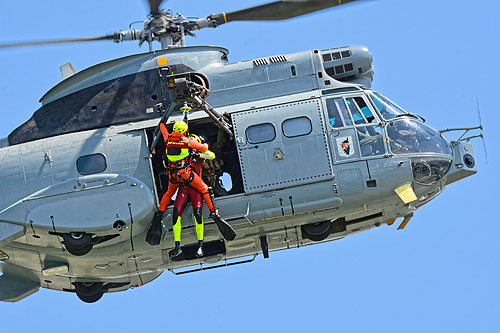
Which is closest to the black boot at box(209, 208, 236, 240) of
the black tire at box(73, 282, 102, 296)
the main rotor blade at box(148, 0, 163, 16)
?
the black tire at box(73, 282, 102, 296)

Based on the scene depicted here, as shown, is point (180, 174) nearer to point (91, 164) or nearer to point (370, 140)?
point (91, 164)

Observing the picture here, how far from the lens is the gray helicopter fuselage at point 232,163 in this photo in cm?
1809

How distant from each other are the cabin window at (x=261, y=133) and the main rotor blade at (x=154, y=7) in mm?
2939

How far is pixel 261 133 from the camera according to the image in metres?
18.2

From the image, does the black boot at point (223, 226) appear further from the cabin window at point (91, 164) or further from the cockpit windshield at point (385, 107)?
the cockpit windshield at point (385, 107)

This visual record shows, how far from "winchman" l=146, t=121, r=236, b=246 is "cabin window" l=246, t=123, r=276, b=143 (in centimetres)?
88

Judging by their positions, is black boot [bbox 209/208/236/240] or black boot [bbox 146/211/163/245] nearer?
black boot [bbox 209/208/236/240]

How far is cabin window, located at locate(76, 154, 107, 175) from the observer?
1828 centimetres

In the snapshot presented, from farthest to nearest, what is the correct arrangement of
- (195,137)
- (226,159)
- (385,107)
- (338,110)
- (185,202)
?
(226,159)
(385,107)
(338,110)
(185,202)
(195,137)

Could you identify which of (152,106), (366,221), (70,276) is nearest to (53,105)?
(152,106)

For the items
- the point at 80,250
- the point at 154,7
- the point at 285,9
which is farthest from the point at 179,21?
the point at 80,250

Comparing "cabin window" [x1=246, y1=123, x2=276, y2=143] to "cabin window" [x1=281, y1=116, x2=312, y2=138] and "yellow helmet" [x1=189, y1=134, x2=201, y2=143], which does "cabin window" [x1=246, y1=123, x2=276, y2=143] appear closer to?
"cabin window" [x1=281, y1=116, x2=312, y2=138]

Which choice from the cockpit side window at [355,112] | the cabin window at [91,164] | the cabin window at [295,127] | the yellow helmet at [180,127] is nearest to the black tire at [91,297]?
the cabin window at [91,164]

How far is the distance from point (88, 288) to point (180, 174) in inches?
142
